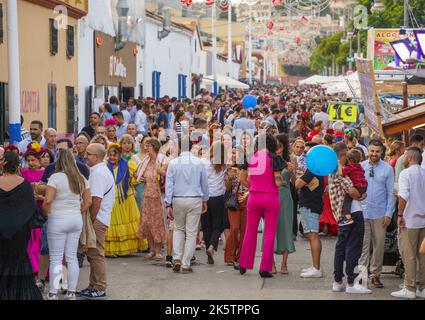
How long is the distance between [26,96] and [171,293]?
905cm

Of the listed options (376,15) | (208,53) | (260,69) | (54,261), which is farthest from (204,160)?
(260,69)

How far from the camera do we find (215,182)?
12883mm

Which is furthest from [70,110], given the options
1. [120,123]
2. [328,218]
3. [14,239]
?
[14,239]

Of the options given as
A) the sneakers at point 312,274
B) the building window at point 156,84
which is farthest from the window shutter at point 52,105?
the building window at point 156,84

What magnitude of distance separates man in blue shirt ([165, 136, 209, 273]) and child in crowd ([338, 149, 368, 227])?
2068 millimetres

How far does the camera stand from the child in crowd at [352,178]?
10633 millimetres

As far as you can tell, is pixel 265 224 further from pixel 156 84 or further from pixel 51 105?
pixel 156 84

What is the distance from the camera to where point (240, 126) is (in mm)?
22922

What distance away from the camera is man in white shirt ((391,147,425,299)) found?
10.3 m

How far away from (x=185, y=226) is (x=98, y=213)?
6.05 ft

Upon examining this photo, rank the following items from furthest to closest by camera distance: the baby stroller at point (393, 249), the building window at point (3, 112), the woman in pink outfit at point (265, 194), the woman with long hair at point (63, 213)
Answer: the building window at point (3, 112)
the woman in pink outfit at point (265, 194)
the baby stroller at point (393, 249)
the woman with long hair at point (63, 213)

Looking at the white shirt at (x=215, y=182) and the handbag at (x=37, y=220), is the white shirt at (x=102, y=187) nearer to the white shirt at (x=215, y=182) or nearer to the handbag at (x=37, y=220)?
the handbag at (x=37, y=220)

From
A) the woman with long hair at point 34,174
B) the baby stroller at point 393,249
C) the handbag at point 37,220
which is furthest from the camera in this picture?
the baby stroller at point 393,249

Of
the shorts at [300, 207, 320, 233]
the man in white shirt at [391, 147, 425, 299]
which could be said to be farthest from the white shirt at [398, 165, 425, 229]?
the shorts at [300, 207, 320, 233]
